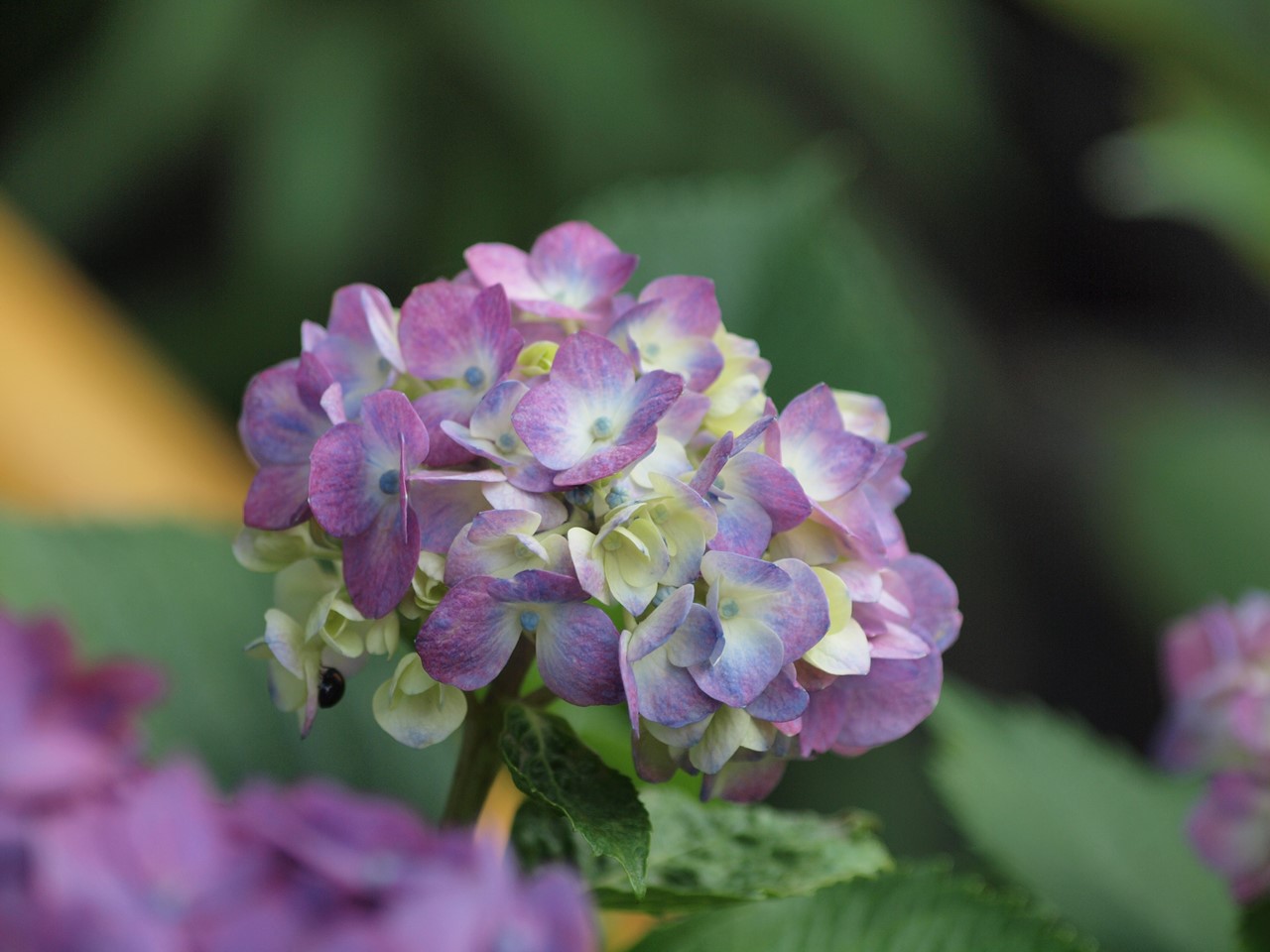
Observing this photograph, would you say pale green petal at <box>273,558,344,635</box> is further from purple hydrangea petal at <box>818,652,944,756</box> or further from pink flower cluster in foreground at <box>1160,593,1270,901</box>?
pink flower cluster in foreground at <box>1160,593,1270,901</box>

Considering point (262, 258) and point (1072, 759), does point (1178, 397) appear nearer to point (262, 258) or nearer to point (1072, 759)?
point (262, 258)

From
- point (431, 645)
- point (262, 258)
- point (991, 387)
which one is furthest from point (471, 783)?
point (991, 387)

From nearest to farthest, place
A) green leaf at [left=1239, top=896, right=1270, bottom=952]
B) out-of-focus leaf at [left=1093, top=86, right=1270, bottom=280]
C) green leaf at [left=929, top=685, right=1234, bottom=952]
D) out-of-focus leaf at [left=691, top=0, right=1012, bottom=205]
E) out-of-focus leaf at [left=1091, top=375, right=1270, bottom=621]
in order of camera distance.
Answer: green leaf at [left=1239, top=896, right=1270, bottom=952] → green leaf at [left=929, top=685, right=1234, bottom=952] → out-of-focus leaf at [left=1093, top=86, right=1270, bottom=280] → out-of-focus leaf at [left=1091, top=375, right=1270, bottom=621] → out-of-focus leaf at [left=691, top=0, right=1012, bottom=205]

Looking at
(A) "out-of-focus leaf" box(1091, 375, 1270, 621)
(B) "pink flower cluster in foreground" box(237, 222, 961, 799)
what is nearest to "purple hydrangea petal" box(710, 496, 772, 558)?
(B) "pink flower cluster in foreground" box(237, 222, 961, 799)

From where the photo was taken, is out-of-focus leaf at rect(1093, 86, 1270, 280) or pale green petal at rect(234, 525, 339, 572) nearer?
pale green petal at rect(234, 525, 339, 572)

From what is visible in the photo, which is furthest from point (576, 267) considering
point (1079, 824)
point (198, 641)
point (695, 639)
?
point (1079, 824)

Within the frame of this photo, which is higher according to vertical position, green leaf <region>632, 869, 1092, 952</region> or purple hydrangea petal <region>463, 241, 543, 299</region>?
purple hydrangea petal <region>463, 241, 543, 299</region>

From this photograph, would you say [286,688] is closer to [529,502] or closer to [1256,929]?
[529,502]
